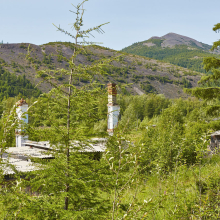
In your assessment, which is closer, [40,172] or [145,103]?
[40,172]

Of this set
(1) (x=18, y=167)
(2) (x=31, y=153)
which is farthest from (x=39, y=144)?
(1) (x=18, y=167)

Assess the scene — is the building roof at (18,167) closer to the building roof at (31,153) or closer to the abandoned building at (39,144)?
the abandoned building at (39,144)

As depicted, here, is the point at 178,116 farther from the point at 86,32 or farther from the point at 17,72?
the point at 17,72

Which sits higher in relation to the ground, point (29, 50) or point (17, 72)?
point (17, 72)

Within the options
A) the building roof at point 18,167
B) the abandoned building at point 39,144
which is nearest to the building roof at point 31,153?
the abandoned building at point 39,144

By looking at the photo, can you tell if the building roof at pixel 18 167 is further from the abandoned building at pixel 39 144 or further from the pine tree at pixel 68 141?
the pine tree at pixel 68 141

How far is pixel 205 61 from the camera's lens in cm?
1376

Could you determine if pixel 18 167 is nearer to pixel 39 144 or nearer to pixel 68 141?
pixel 39 144

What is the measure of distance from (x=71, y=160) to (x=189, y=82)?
188 metres

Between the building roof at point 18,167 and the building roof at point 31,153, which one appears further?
the building roof at point 31,153

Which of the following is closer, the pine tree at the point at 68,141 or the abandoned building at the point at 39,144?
the abandoned building at the point at 39,144

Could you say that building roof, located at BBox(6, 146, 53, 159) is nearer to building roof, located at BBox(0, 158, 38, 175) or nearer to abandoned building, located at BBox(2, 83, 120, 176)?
abandoned building, located at BBox(2, 83, 120, 176)

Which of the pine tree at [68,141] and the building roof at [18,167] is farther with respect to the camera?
the pine tree at [68,141]

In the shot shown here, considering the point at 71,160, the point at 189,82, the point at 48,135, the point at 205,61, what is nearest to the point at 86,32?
the point at 48,135
